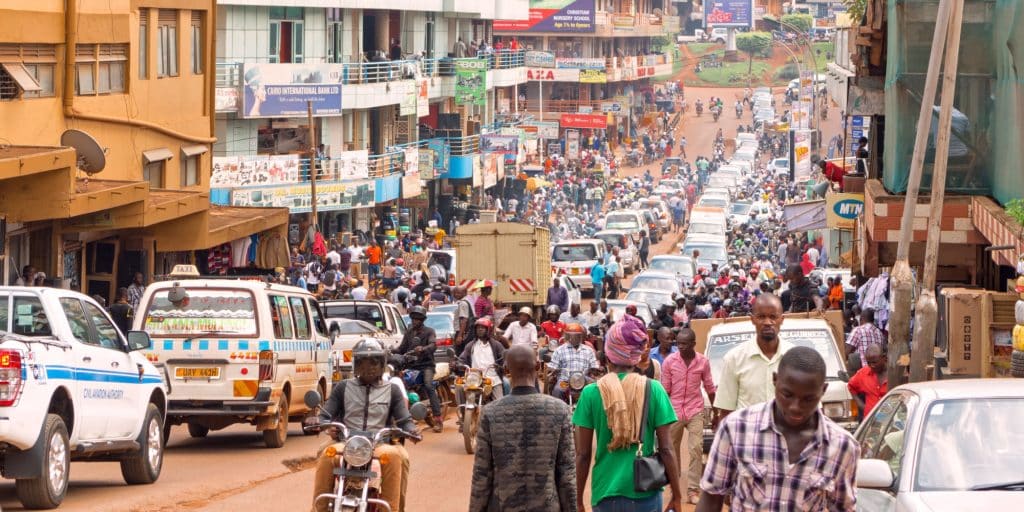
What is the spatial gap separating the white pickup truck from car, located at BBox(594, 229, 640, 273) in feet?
119

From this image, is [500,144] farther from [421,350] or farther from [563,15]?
[421,350]

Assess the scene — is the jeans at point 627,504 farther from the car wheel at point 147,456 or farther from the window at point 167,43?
the window at point 167,43

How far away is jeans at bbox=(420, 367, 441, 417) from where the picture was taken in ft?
61.9

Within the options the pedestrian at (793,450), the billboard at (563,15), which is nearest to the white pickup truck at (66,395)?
→ the pedestrian at (793,450)

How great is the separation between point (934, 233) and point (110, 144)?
16957 millimetres

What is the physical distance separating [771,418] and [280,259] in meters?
30.2

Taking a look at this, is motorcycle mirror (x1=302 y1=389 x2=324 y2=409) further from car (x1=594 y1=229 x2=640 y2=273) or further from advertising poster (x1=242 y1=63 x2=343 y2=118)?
car (x1=594 y1=229 x2=640 y2=273)

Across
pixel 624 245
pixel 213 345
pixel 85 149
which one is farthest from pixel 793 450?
pixel 624 245

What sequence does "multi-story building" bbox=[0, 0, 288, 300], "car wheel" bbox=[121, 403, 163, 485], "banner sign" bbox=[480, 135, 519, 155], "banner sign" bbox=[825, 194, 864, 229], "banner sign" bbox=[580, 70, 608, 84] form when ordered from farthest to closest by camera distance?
"banner sign" bbox=[580, 70, 608, 84]
"banner sign" bbox=[480, 135, 519, 155]
"banner sign" bbox=[825, 194, 864, 229]
"multi-story building" bbox=[0, 0, 288, 300]
"car wheel" bbox=[121, 403, 163, 485]

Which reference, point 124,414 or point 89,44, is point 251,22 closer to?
point 89,44

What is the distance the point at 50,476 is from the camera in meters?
12.0

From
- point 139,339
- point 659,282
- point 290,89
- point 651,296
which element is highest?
point 290,89

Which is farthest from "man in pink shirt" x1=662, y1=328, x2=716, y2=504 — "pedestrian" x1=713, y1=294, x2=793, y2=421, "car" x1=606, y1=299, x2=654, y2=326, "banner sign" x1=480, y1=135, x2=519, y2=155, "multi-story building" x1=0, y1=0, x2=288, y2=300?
"banner sign" x1=480, y1=135, x2=519, y2=155

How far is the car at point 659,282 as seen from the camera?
37.5 metres
